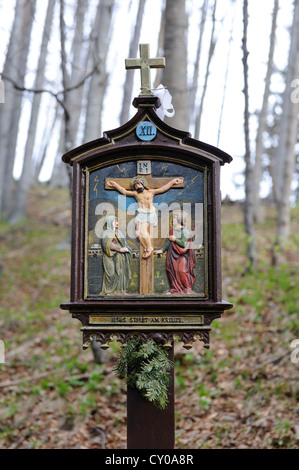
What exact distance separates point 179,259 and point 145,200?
53 cm

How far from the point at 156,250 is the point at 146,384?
102 cm

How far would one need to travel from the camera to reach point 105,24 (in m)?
9.66

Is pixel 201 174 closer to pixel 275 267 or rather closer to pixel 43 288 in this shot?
pixel 275 267

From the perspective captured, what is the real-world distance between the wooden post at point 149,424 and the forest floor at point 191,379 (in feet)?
4.41

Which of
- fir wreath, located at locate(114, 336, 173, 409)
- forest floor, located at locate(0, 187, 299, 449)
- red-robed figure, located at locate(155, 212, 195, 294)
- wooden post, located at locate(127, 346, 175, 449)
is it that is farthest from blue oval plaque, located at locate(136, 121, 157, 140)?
forest floor, located at locate(0, 187, 299, 449)

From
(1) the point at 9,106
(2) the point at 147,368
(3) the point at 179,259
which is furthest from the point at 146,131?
(1) the point at 9,106

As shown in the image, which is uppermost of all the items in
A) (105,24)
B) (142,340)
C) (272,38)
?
(272,38)

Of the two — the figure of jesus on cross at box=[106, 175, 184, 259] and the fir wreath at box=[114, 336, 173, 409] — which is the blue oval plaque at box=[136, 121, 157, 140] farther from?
the fir wreath at box=[114, 336, 173, 409]

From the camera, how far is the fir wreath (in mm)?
3502

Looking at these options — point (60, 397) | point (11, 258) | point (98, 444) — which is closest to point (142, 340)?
point (98, 444)

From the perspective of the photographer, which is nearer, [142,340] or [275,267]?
[142,340]

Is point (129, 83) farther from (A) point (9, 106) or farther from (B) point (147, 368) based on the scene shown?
(B) point (147, 368)

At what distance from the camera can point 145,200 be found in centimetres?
362
